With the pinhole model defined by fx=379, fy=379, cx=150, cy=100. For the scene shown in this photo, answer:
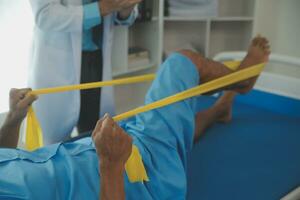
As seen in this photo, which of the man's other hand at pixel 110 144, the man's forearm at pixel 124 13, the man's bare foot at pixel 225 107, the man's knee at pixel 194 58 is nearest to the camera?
the man's other hand at pixel 110 144

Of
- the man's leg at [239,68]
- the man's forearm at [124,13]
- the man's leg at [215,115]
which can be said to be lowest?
the man's leg at [215,115]

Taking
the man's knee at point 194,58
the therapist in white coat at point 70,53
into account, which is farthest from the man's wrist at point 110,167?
the therapist in white coat at point 70,53

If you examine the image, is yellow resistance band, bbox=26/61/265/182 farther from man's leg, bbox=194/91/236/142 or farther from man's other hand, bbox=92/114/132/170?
man's leg, bbox=194/91/236/142

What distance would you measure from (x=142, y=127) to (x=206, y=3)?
1.54 m

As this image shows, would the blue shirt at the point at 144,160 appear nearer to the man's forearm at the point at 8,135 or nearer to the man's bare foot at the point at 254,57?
the man's forearm at the point at 8,135

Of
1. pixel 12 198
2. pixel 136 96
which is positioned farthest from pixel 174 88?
pixel 136 96

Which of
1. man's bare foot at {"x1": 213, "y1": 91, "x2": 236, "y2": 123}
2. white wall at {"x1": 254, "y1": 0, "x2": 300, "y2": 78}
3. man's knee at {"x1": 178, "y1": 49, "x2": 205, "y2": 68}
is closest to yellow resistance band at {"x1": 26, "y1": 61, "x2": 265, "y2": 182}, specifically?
man's knee at {"x1": 178, "y1": 49, "x2": 205, "y2": 68}

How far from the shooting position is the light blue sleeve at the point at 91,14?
1625 millimetres

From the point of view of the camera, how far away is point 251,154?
1.64 meters

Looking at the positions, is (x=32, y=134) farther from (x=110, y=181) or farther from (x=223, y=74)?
(x=223, y=74)

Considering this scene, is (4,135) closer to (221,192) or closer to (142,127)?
(142,127)

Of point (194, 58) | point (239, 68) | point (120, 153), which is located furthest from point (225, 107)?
point (120, 153)

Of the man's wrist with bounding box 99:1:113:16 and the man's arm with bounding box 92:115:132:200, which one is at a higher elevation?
the man's wrist with bounding box 99:1:113:16

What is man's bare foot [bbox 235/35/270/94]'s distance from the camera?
5.56ft
